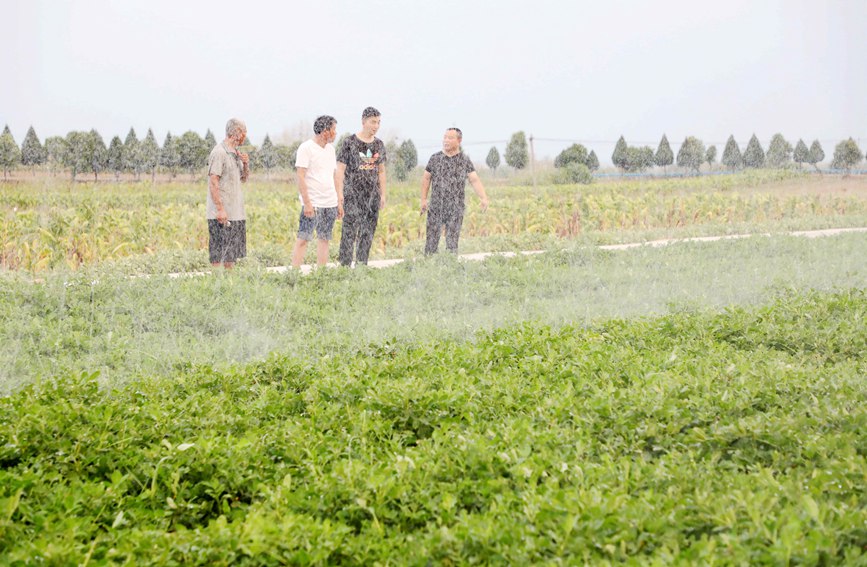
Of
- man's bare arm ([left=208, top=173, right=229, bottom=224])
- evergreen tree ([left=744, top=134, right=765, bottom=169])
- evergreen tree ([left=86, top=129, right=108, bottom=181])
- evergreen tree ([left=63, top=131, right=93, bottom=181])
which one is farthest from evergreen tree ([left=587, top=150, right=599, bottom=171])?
man's bare arm ([left=208, top=173, right=229, bottom=224])

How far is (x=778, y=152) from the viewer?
23656 mm

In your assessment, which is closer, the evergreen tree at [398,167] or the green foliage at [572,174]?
the evergreen tree at [398,167]

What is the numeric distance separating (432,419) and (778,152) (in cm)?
2203

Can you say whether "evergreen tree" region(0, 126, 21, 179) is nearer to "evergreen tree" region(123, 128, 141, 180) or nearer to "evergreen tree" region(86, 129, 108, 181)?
"evergreen tree" region(86, 129, 108, 181)

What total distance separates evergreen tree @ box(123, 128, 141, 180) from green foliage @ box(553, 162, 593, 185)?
11.0 m

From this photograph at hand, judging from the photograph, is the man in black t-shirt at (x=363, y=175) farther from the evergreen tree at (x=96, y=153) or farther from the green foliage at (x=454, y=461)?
the evergreen tree at (x=96, y=153)

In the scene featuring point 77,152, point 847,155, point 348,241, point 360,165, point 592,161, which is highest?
point 77,152

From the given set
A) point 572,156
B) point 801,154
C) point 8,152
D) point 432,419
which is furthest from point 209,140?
point 432,419

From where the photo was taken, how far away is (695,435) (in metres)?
3.81

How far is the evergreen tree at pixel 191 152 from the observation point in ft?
72.9

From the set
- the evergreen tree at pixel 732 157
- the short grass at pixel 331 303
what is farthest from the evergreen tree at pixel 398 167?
the short grass at pixel 331 303

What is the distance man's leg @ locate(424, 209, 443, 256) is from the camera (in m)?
9.96

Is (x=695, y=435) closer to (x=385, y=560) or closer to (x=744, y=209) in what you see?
(x=385, y=560)

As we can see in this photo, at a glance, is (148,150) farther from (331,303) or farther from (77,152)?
(331,303)
